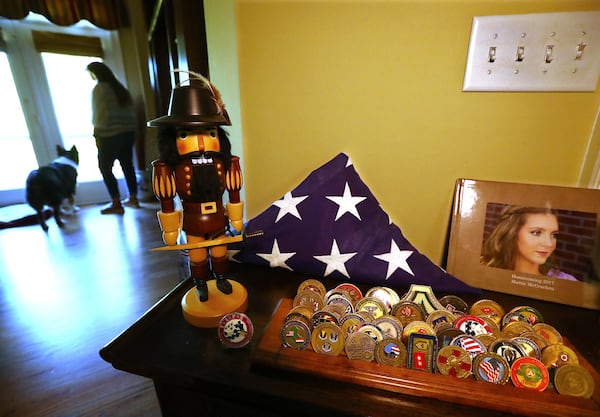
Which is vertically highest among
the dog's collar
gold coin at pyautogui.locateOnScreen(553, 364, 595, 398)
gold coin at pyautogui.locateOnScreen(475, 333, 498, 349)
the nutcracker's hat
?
the nutcracker's hat

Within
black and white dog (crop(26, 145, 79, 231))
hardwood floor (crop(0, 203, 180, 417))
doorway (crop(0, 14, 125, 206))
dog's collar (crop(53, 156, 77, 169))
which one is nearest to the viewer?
hardwood floor (crop(0, 203, 180, 417))

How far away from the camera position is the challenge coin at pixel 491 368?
429mm

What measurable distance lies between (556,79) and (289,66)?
61cm

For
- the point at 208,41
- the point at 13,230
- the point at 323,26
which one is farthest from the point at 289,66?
the point at 13,230

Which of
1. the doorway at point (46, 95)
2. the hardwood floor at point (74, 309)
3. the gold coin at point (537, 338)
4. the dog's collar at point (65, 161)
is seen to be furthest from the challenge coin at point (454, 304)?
the doorway at point (46, 95)

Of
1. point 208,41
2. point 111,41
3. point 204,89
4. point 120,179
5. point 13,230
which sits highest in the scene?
point 111,41

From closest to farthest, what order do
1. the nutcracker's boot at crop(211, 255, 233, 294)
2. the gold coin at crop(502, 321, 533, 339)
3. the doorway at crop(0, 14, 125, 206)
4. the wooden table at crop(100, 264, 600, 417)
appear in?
the wooden table at crop(100, 264, 600, 417) < the gold coin at crop(502, 321, 533, 339) < the nutcracker's boot at crop(211, 255, 233, 294) < the doorway at crop(0, 14, 125, 206)

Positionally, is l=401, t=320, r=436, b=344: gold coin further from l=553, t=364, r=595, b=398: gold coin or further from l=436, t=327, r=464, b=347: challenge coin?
l=553, t=364, r=595, b=398: gold coin

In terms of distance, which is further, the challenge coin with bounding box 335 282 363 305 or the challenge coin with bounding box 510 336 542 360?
the challenge coin with bounding box 335 282 363 305

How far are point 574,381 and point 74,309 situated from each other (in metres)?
1.69

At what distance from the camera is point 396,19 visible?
2.13 ft

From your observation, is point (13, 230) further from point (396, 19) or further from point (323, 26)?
point (396, 19)

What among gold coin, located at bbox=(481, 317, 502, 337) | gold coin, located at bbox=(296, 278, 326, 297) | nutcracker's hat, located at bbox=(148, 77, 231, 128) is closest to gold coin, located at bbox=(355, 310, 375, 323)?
gold coin, located at bbox=(296, 278, 326, 297)

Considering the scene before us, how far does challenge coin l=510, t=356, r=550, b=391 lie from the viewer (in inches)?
16.6
